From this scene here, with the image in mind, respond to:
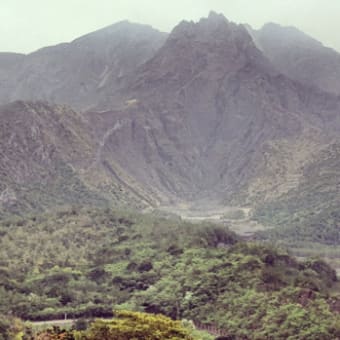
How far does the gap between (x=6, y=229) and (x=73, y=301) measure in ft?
122

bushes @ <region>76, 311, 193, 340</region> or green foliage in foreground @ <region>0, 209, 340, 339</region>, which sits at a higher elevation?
bushes @ <region>76, 311, 193, 340</region>

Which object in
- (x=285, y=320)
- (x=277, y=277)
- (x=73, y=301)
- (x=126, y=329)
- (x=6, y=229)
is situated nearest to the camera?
(x=126, y=329)

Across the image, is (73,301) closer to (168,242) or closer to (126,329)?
(168,242)

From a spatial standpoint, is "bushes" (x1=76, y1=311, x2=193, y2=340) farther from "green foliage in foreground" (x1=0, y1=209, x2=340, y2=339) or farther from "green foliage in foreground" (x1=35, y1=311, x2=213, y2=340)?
"green foliage in foreground" (x1=0, y1=209, x2=340, y2=339)

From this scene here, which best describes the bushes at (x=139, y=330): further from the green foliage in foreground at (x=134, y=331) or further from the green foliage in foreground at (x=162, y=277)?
the green foliage in foreground at (x=162, y=277)

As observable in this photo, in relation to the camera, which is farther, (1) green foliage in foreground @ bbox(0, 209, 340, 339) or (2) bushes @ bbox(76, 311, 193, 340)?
(1) green foliage in foreground @ bbox(0, 209, 340, 339)

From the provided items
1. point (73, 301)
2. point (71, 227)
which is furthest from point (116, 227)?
point (73, 301)

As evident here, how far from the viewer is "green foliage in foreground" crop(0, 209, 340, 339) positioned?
301 ft

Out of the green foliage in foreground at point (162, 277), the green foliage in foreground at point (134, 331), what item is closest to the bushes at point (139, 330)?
the green foliage in foreground at point (134, 331)

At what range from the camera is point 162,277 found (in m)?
115

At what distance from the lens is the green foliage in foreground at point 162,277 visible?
91.7 meters

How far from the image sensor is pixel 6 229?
14350 cm

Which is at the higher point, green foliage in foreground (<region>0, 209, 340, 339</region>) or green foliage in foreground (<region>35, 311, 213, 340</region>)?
green foliage in foreground (<region>35, 311, 213, 340</region>)

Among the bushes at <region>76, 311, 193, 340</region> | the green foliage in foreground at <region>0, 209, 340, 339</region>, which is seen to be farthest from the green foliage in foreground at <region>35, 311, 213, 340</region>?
the green foliage in foreground at <region>0, 209, 340, 339</region>
